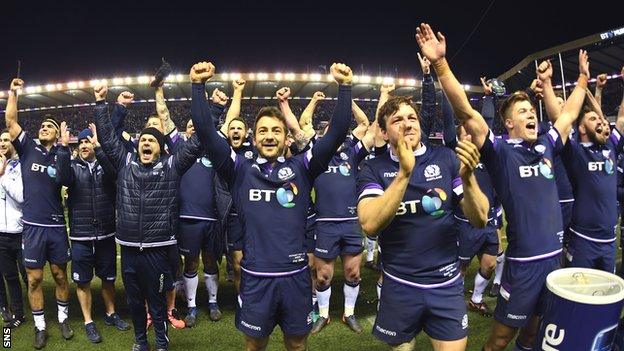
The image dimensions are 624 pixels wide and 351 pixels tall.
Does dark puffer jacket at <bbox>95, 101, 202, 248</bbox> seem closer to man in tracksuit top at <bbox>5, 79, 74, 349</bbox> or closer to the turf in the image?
man in tracksuit top at <bbox>5, 79, 74, 349</bbox>

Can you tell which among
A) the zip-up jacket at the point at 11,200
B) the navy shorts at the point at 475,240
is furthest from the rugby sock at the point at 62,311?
the navy shorts at the point at 475,240

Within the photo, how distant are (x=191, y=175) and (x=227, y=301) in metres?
2.02

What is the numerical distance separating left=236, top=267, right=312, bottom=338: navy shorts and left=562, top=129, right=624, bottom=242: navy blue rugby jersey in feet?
9.18

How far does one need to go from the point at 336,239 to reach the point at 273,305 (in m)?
2.22

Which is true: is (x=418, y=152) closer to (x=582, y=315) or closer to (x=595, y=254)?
(x=582, y=315)

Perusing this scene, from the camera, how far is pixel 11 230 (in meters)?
5.25

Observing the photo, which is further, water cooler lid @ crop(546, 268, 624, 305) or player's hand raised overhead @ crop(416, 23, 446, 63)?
player's hand raised overhead @ crop(416, 23, 446, 63)

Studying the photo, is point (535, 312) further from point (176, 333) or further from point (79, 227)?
point (79, 227)

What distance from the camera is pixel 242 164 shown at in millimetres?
3332

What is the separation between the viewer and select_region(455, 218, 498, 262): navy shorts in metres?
5.46

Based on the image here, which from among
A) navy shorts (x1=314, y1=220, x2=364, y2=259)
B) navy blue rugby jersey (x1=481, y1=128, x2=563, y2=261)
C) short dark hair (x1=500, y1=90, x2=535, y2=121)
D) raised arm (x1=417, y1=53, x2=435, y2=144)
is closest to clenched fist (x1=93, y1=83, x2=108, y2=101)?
navy shorts (x1=314, y1=220, x2=364, y2=259)

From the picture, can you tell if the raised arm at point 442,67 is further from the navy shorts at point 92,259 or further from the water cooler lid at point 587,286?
the navy shorts at point 92,259

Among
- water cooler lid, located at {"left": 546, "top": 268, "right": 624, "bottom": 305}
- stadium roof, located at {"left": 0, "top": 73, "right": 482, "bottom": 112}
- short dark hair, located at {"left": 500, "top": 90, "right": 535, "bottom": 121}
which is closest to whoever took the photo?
water cooler lid, located at {"left": 546, "top": 268, "right": 624, "bottom": 305}

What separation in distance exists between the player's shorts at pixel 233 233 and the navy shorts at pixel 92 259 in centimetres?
139
